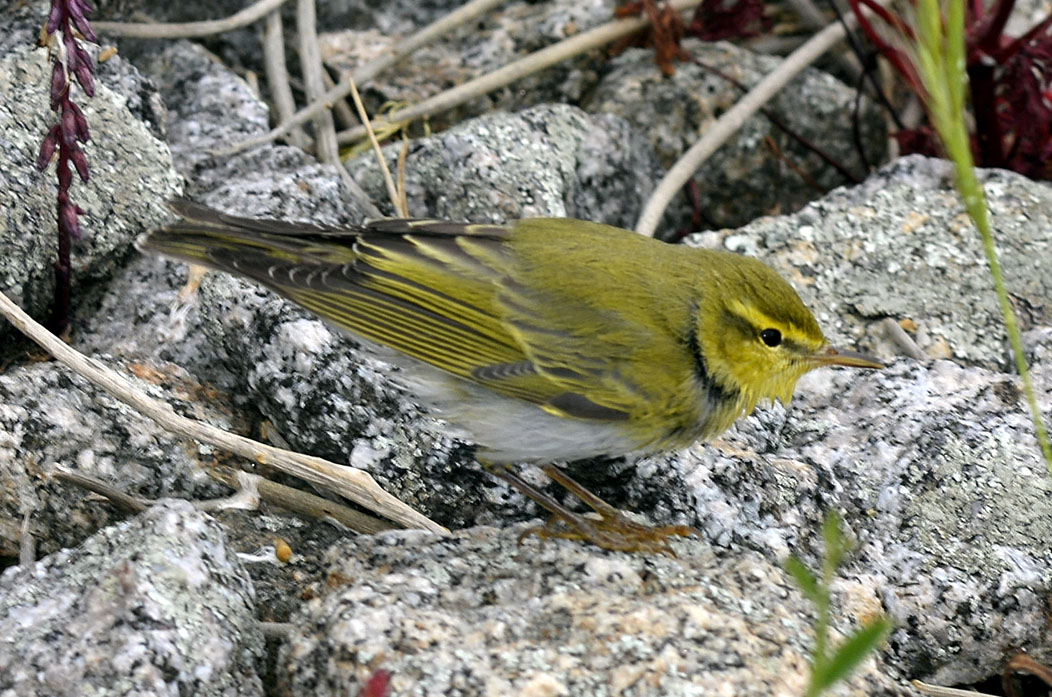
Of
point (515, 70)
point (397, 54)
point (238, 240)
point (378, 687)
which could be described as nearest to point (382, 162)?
point (397, 54)

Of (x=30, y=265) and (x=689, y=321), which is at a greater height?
(x=689, y=321)

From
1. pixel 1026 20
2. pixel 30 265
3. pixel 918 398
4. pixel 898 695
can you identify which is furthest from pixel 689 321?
pixel 1026 20

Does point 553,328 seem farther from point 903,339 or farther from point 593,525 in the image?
point 903,339

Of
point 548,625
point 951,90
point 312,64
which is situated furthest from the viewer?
point 312,64

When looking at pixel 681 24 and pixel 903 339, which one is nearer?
pixel 903 339

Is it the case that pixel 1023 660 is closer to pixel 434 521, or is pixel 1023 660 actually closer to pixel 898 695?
pixel 898 695

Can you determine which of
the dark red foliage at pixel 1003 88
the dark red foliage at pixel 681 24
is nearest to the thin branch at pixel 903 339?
the dark red foliage at pixel 1003 88

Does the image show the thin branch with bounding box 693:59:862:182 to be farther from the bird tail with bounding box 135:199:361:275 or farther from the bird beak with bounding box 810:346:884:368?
the bird tail with bounding box 135:199:361:275
